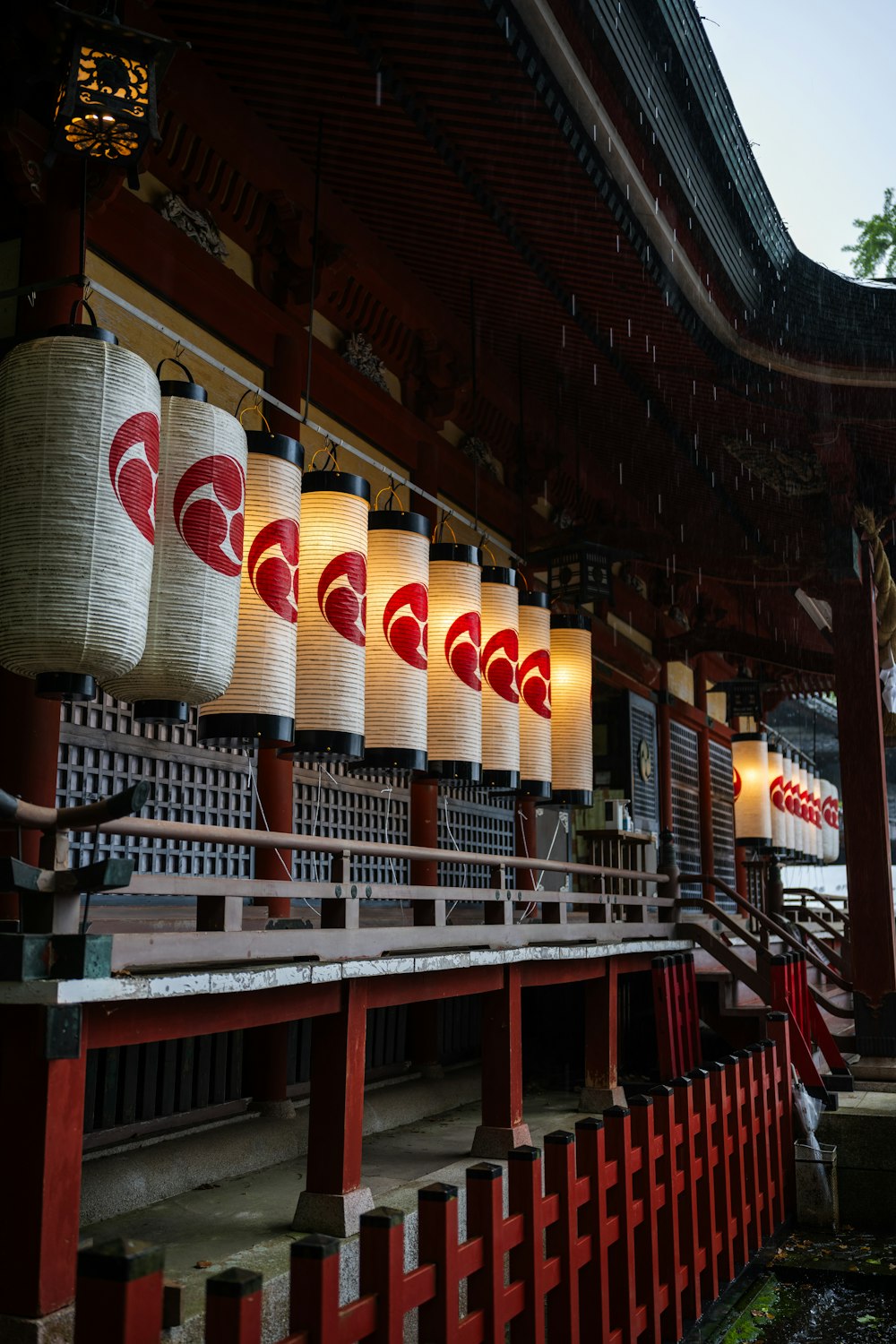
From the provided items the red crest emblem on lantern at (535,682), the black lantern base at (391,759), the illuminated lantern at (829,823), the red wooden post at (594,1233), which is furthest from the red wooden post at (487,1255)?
the illuminated lantern at (829,823)

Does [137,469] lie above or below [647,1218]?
above

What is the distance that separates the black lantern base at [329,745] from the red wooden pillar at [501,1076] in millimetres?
1904

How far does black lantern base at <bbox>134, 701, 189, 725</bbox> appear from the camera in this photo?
483cm

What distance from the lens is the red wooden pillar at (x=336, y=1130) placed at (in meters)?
4.96

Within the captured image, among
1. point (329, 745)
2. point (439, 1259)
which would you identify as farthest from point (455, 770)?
point (439, 1259)

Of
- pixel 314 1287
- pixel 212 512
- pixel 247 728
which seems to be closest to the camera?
pixel 314 1287

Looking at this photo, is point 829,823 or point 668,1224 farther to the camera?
point 829,823

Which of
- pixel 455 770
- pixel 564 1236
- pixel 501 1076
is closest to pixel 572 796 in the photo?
pixel 455 770

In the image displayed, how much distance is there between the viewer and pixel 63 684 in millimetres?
4191

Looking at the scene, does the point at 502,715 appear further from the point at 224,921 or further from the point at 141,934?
the point at 141,934

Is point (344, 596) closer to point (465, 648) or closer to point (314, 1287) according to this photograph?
point (465, 648)

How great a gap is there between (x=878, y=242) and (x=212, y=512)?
73.2ft

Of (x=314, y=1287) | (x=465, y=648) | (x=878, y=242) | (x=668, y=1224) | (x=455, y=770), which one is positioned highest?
(x=878, y=242)

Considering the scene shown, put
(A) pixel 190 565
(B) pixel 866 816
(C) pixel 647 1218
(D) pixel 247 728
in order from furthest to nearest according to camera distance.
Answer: (B) pixel 866 816
(D) pixel 247 728
(A) pixel 190 565
(C) pixel 647 1218
